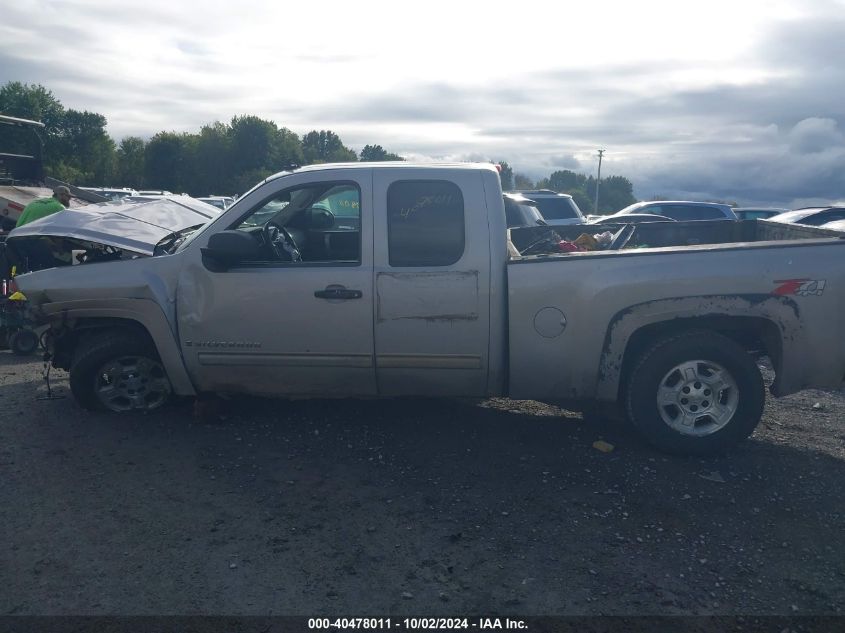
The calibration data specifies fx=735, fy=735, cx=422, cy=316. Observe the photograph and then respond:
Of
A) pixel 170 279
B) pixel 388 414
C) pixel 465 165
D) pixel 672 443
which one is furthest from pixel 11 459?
pixel 672 443

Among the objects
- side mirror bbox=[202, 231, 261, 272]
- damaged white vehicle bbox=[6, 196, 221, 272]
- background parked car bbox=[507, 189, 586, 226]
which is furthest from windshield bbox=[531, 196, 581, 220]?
side mirror bbox=[202, 231, 261, 272]

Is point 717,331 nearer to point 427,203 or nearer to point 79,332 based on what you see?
point 427,203

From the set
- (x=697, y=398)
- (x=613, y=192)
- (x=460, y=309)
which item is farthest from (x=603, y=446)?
(x=613, y=192)

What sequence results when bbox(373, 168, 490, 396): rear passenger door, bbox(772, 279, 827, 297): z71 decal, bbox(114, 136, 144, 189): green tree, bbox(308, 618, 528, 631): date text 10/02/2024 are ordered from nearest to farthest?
1. bbox(308, 618, 528, 631): date text 10/02/2024
2. bbox(772, 279, 827, 297): z71 decal
3. bbox(373, 168, 490, 396): rear passenger door
4. bbox(114, 136, 144, 189): green tree

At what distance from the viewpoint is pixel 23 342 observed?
827cm

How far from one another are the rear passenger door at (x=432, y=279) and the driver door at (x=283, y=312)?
122 millimetres

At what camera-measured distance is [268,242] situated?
5574 millimetres

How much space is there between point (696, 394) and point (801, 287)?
958mm

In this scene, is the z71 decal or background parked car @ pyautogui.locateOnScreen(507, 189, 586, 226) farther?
background parked car @ pyautogui.locateOnScreen(507, 189, 586, 226)

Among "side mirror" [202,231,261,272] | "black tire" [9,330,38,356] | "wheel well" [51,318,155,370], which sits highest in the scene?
"side mirror" [202,231,261,272]

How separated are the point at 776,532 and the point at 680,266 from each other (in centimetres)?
172

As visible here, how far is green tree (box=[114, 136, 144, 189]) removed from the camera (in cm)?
6134

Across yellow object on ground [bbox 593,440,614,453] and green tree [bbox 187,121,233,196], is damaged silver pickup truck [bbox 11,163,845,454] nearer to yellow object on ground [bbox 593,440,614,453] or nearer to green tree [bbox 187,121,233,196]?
yellow object on ground [bbox 593,440,614,453]

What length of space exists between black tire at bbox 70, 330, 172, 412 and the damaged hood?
773mm
